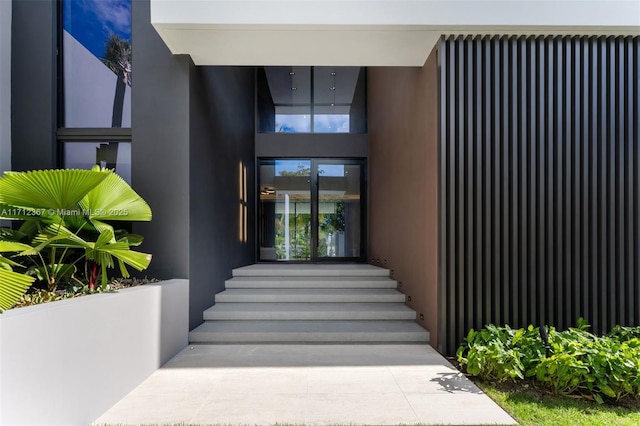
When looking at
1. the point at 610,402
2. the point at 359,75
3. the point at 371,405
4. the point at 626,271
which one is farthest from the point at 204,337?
the point at 359,75

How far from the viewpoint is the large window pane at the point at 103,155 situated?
12.2 feet

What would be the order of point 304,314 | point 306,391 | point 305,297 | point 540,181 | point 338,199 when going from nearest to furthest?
1. point 306,391
2. point 540,181
3. point 304,314
4. point 305,297
5. point 338,199

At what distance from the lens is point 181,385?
2.69m

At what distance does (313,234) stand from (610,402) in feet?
16.6

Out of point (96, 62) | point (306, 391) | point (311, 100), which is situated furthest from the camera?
point (311, 100)

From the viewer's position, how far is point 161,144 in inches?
140

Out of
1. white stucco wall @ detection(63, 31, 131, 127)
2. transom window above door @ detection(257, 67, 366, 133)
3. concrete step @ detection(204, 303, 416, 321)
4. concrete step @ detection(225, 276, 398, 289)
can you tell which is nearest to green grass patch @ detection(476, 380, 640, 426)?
concrete step @ detection(204, 303, 416, 321)

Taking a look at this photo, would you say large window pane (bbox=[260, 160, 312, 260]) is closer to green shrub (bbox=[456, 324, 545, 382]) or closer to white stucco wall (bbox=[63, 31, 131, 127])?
white stucco wall (bbox=[63, 31, 131, 127])

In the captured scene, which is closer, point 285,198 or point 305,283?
point 305,283

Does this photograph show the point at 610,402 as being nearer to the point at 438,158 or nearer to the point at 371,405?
the point at 371,405

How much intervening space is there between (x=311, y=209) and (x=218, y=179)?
274cm

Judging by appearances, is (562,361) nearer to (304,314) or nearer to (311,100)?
(304,314)

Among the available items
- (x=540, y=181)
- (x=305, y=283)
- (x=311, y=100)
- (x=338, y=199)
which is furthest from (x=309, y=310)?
(x=311, y=100)

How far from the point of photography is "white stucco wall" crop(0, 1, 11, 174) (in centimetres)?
363
